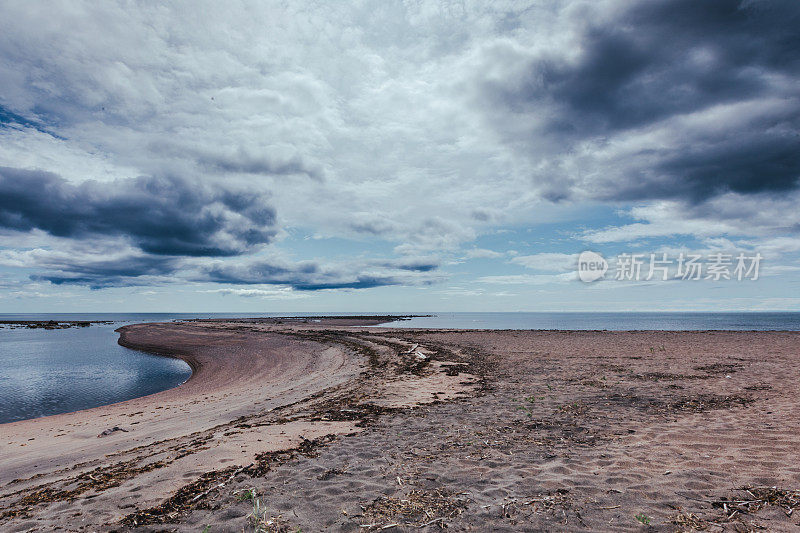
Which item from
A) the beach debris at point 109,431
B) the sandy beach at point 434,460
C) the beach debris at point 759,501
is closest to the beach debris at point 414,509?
the sandy beach at point 434,460

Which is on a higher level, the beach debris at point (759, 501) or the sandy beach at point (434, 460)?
the beach debris at point (759, 501)

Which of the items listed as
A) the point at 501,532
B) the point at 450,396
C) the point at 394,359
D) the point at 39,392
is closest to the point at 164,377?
the point at 39,392

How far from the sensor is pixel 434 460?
7.27 meters

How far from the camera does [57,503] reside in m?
5.97

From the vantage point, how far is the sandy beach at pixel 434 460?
5148mm

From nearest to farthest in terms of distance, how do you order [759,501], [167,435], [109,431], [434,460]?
[759,501] → [434,460] → [167,435] → [109,431]

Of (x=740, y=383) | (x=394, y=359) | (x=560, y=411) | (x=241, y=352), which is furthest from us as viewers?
(x=241, y=352)

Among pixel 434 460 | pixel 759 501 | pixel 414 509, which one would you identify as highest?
pixel 759 501

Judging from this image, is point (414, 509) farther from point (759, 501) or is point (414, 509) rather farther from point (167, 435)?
point (167, 435)

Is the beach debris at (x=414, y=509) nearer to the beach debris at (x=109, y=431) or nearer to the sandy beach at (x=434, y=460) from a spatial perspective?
the sandy beach at (x=434, y=460)

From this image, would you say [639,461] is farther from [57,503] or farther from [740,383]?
[740,383]

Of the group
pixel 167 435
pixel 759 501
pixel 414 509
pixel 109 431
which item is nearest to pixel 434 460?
pixel 414 509

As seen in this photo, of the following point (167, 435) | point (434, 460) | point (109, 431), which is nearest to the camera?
point (434, 460)

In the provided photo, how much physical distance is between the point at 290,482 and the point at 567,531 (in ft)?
14.5
